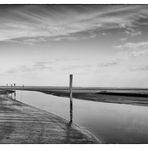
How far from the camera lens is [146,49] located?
1966 centimetres

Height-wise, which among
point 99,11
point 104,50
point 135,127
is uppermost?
point 99,11

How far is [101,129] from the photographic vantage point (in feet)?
43.6

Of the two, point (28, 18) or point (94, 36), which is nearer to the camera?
point (28, 18)

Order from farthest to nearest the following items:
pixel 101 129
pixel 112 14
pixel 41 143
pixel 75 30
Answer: pixel 75 30, pixel 112 14, pixel 101 129, pixel 41 143

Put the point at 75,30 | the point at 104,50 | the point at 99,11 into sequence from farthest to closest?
the point at 75,30
the point at 104,50
the point at 99,11

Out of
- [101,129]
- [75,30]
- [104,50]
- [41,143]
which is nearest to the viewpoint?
[41,143]

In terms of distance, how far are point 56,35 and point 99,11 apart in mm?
5859

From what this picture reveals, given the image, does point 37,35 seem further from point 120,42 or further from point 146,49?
point 146,49

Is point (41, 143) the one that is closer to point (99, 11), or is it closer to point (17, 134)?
point (17, 134)

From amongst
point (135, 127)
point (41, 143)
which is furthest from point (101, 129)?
point (41, 143)

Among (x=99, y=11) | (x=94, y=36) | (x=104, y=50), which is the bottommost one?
(x=104, y=50)

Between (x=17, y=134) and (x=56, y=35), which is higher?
(x=56, y=35)

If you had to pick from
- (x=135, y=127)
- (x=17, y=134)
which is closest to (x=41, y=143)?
(x=17, y=134)

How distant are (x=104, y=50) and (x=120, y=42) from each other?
169 centimetres
